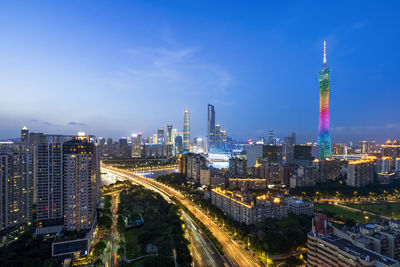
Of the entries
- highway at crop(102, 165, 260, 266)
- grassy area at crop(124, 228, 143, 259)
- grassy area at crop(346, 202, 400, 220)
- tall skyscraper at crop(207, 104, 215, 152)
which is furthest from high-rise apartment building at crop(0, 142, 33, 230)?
tall skyscraper at crop(207, 104, 215, 152)

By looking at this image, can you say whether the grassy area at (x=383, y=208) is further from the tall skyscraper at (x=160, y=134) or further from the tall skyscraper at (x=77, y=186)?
the tall skyscraper at (x=160, y=134)

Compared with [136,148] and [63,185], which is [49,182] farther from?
[136,148]

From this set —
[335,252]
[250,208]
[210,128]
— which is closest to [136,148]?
[210,128]

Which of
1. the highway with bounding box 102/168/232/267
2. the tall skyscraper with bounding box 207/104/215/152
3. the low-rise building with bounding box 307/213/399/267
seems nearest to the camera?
the low-rise building with bounding box 307/213/399/267

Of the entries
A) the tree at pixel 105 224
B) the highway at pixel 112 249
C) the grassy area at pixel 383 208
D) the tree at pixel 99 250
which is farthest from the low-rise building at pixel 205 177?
the tree at pixel 99 250

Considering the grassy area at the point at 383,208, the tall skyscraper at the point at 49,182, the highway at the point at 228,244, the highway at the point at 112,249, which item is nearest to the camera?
the highway at the point at 228,244

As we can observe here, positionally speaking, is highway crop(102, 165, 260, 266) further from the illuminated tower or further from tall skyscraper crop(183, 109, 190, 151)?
tall skyscraper crop(183, 109, 190, 151)

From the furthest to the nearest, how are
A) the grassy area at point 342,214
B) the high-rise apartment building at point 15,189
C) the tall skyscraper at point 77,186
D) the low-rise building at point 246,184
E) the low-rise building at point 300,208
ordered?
the low-rise building at point 246,184 → the low-rise building at point 300,208 → the grassy area at point 342,214 → the high-rise apartment building at point 15,189 → the tall skyscraper at point 77,186
